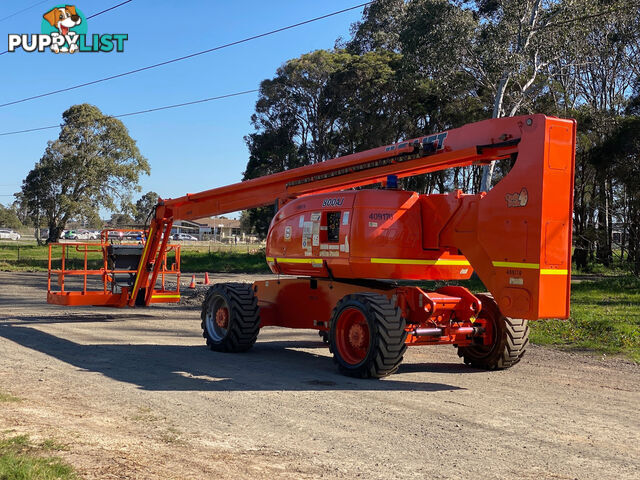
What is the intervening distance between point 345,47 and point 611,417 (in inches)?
1910

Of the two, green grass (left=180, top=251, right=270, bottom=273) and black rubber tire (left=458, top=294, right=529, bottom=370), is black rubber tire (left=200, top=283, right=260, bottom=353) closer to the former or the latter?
black rubber tire (left=458, top=294, right=529, bottom=370)

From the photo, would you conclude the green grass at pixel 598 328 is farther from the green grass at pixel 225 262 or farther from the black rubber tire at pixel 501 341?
the green grass at pixel 225 262

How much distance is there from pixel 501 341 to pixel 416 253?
195 centimetres

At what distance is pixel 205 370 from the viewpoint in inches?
420

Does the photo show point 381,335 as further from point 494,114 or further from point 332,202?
point 494,114

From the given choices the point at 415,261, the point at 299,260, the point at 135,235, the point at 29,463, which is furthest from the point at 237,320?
the point at 135,235

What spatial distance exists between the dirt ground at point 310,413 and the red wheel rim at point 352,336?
1.27 feet

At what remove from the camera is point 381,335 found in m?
9.41

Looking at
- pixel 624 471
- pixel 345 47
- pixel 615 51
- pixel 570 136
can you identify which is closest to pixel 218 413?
pixel 624 471

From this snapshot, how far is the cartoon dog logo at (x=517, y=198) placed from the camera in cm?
881

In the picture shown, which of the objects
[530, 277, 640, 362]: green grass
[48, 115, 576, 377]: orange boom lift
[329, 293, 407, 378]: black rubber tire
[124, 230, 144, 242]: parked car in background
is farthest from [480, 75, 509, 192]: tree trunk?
[329, 293, 407, 378]: black rubber tire

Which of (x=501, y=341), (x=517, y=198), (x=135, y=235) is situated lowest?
(x=501, y=341)

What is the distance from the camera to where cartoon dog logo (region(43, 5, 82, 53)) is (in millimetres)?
27891

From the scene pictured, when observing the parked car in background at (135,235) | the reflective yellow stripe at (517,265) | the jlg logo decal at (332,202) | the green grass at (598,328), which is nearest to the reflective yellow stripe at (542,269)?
the reflective yellow stripe at (517,265)
